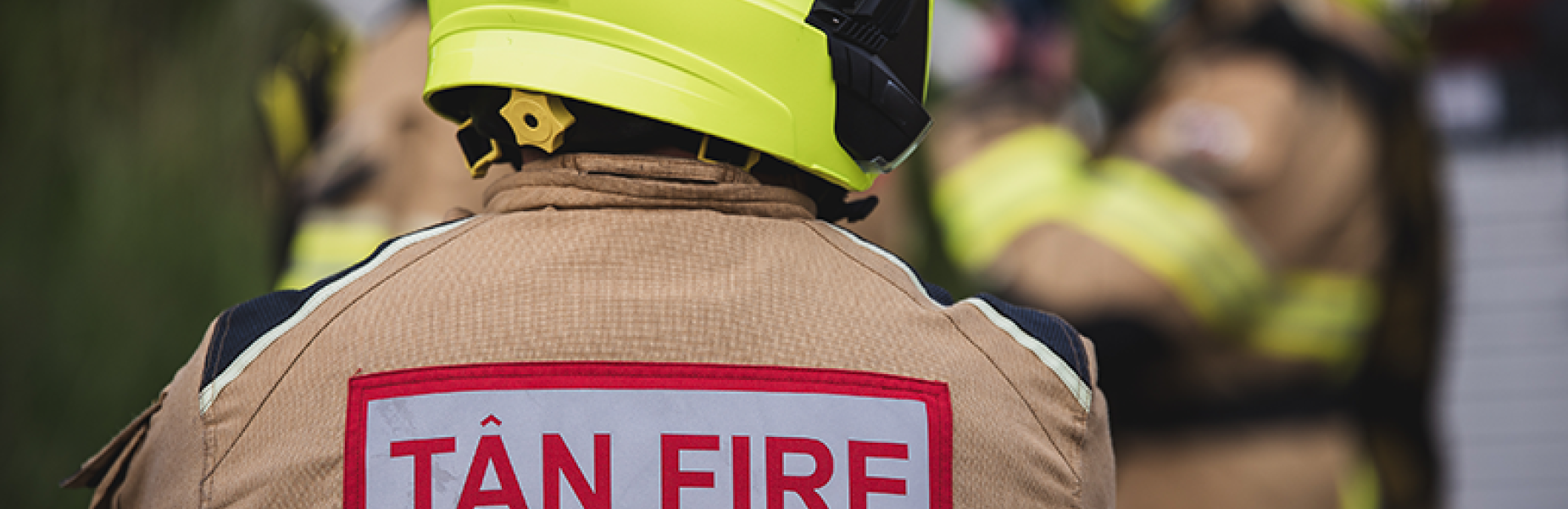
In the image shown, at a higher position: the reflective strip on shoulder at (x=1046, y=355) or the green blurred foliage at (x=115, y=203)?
the green blurred foliage at (x=115, y=203)

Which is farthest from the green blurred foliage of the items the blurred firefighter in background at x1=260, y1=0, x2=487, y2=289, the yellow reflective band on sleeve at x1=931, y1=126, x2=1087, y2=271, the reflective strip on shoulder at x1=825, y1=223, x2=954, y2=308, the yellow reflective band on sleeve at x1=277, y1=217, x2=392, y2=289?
the reflective strip on shoulder at x1=825, y1=223, x2=954, y2=308

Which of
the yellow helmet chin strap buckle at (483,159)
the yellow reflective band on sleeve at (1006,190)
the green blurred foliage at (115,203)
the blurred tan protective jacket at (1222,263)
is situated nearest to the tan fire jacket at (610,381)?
the yellow helmet chin strap buckle at (483,159)

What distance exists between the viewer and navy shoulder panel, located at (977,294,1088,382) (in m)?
1.15

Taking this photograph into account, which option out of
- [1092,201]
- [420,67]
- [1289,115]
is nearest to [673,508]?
[420,67]

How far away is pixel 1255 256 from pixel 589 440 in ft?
8.41

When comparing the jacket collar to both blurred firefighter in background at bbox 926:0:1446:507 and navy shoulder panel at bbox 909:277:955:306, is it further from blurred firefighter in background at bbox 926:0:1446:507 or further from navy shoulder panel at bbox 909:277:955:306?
blurred firefighter in background at bbox 926:0:1446:507

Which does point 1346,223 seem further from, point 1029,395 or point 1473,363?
point 1473,363

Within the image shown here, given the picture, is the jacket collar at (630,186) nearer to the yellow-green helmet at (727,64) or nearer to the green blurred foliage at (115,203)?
the yellow-green helmet at (727,64)

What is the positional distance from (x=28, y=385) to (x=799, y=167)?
3.08m

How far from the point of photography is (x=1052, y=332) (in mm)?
1161

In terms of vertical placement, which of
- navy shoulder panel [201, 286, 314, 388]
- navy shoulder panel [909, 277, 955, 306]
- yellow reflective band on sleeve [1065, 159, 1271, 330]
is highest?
navy shoulder panel [201, 286, 314, 388]

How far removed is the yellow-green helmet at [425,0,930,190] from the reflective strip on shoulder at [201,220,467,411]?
142 mm

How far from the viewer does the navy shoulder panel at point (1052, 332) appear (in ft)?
3.77

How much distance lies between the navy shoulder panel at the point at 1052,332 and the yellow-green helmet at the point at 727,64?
0.70ft
